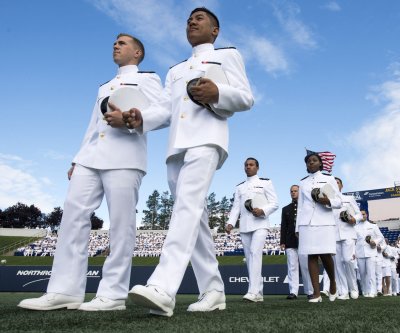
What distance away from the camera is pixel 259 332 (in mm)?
2262

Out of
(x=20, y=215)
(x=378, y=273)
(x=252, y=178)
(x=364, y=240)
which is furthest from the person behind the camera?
(x=20, y=215)

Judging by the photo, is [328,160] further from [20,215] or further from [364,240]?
[20,215]

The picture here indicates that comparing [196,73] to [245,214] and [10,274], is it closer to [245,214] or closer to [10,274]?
[245,214]

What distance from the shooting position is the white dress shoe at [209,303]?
358 cm

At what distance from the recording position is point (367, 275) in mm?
12273

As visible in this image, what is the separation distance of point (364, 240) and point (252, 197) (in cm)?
581

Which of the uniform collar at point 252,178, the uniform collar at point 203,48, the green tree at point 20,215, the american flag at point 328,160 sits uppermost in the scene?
the green tree at point 20,215

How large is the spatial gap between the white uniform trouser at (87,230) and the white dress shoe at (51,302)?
6cm

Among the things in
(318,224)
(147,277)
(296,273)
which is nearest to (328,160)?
(147,277)

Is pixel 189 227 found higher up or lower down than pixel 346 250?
lower down

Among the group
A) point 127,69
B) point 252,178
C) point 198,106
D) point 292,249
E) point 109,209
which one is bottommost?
point 109,209

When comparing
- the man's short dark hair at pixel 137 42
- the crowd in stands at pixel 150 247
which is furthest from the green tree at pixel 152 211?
the man's short dark hair at pixel 137 42

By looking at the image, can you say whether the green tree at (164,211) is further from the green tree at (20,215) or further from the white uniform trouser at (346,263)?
the white uniform trouser at (346,263)

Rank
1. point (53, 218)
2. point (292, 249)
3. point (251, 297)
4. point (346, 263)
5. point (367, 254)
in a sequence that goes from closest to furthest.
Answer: point (251, 297) < point (346, 263) < point (292, 249) < point (367, 254) < point (53, 218)
